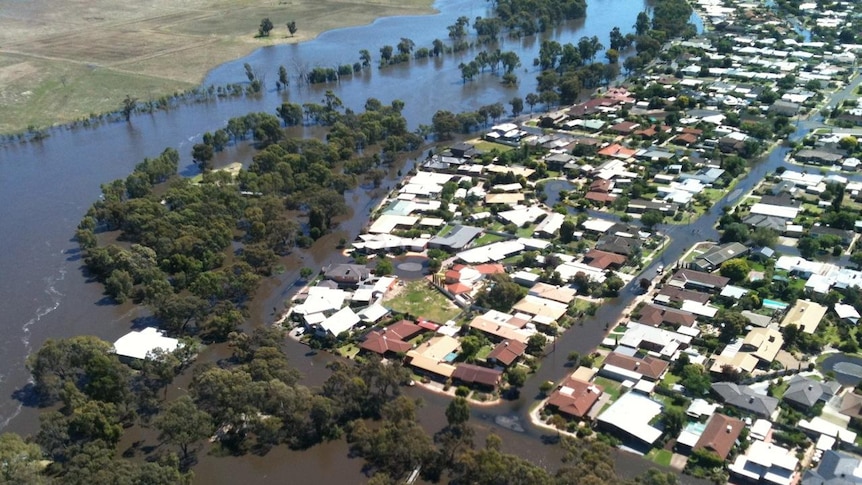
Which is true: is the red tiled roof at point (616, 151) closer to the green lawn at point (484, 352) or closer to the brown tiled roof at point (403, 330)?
the green lawn at point (484, 352)

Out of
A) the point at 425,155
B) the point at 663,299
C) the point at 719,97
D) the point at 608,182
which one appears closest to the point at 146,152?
the point at 425,155

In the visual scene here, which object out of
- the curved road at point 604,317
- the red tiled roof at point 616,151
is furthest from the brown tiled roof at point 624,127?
the curved road at point 604,317

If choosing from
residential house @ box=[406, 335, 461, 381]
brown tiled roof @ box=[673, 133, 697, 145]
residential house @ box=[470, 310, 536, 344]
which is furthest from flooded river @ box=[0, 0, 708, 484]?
brown tiled roof @ box=[673, 133, 697, 145]

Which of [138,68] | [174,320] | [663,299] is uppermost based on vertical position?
[138,68]

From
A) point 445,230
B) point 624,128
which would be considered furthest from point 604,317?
point 624,128

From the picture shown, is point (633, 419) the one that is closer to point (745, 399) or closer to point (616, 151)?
point (745, 399)

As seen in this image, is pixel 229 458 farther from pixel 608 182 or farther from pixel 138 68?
pixel 138 68

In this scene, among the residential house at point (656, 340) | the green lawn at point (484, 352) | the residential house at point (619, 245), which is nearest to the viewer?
the residential house at point (656, 340)
